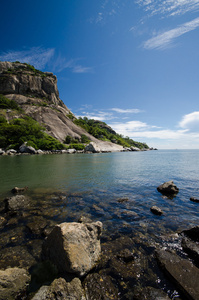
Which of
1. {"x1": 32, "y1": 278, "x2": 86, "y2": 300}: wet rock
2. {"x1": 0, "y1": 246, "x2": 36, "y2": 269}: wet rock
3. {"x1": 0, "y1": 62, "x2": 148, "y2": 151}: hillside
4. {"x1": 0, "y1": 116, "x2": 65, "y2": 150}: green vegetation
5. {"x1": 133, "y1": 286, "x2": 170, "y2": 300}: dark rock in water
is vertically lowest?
{"x1": 0, "y1": 246, "x2": 36, "y2": 269}: wet rock

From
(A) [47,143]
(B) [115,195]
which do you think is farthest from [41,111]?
(B) [115,195]

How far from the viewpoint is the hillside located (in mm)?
87375

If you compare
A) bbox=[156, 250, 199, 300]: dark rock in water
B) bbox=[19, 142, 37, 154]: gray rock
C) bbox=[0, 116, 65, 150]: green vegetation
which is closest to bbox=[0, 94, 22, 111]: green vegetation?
bbox=[0, 116, 65, 150]: green vegetation

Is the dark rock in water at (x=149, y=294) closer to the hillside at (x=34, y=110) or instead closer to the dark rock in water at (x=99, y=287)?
the dark rock in water at (x=99, y=287)

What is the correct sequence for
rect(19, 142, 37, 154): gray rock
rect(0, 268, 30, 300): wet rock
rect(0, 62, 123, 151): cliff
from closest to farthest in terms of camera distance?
rect(0, 268, 30, 300): wet rock → rect(19, 142, 37, 154): gray rock → rect(0, 62, 123, 151): cliff

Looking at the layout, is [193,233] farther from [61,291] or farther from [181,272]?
[61,291]

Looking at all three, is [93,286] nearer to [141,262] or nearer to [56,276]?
[56,276]

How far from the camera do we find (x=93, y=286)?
419cm

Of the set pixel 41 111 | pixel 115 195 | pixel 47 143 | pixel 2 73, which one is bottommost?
pixel 115 195

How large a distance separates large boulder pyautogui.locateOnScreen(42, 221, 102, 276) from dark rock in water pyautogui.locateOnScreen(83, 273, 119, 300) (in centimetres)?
28

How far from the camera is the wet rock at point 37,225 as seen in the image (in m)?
7.10

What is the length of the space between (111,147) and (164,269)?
120m

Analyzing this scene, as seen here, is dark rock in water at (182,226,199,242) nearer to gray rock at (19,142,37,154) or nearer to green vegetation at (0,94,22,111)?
gray rock at (19,142,37,154)

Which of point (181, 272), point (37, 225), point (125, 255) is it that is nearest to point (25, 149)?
point (37, 225)
